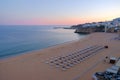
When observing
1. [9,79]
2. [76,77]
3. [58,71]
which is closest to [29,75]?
[9,79]

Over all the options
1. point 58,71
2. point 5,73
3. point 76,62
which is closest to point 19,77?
point 5,73

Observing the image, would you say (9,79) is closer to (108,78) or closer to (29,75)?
(29,75)

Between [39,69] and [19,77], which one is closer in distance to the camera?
[19,77]

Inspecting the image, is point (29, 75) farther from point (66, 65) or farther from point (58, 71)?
point (66, 65)

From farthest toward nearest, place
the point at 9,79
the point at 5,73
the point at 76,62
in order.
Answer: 1. the point at 76,62
2. the point at 5,73
3. the point at 9,79

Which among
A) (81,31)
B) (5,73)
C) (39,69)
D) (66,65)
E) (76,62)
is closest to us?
(5,73)

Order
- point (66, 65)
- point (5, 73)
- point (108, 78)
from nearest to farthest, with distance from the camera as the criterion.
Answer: point (108, 78) → point (5, 73) → point (66, 65)

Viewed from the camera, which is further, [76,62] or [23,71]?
[76,62]

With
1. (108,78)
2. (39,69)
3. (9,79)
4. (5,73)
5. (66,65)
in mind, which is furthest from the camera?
(66,65)
